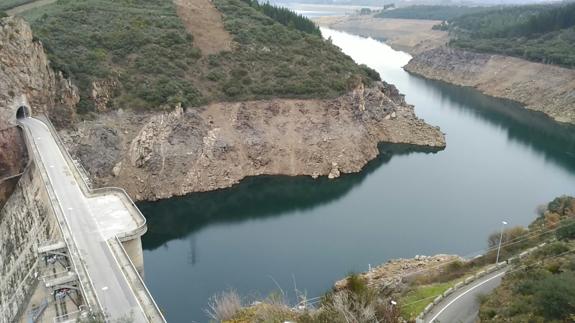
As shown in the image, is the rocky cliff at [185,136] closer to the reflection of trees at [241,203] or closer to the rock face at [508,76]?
the reflection of trees at [241,203]

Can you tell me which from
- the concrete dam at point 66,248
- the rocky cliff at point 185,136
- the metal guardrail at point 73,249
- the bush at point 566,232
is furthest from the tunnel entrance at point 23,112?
the bush at point 566,232

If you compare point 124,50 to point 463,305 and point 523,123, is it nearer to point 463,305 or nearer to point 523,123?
point 463,305

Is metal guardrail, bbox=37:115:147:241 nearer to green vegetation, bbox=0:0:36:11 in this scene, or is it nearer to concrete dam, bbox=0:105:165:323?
concrete dam, bbox=0:105:165:323

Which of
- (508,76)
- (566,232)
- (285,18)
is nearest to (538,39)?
(508,76)

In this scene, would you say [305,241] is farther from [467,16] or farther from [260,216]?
[467,16]

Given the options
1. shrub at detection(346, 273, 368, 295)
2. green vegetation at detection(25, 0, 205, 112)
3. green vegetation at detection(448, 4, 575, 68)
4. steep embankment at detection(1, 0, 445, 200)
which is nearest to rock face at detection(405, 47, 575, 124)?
green vegetation at detection(448, 4, 575, 68)
